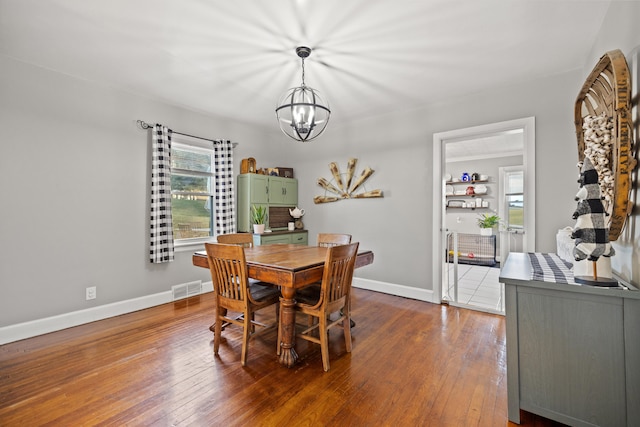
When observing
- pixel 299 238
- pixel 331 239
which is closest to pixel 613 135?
pixel 331 239

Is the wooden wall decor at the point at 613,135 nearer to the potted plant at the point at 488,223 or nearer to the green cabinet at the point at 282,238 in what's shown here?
the green cabinet at the point at 282,238

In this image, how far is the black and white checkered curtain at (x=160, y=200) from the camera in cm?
359

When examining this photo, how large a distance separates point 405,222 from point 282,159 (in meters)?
2.57

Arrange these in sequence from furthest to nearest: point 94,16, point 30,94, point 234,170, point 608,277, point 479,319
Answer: point 234,170 < point 479,319 < point 30,94 < point 94,16 < point 608,277

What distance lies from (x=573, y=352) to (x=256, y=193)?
399cm

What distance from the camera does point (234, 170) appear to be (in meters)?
4.61

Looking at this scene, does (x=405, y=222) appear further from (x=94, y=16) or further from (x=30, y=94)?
(x=30, y=94)

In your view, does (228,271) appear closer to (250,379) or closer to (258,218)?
(250,379)

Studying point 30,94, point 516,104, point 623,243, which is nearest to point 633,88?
point 623,243

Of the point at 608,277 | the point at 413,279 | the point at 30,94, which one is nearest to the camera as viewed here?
the point at 608,277

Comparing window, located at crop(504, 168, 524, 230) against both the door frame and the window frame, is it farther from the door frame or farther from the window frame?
the window frame

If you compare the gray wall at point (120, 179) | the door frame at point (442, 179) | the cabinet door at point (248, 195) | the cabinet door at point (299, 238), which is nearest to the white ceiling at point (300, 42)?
the gray wall at point (120, 179)

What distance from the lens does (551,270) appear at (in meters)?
1.82

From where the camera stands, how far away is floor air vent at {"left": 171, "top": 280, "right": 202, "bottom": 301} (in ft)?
12.6
